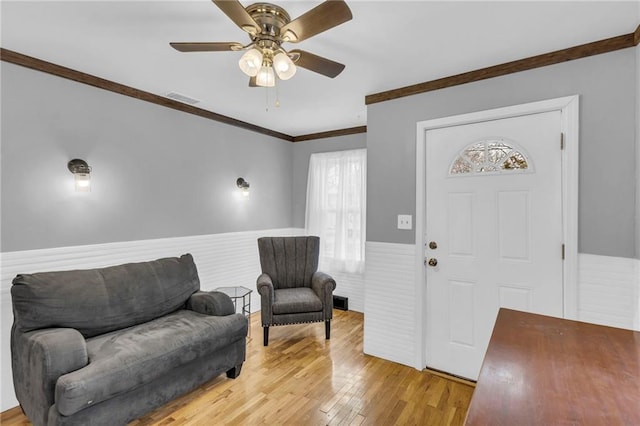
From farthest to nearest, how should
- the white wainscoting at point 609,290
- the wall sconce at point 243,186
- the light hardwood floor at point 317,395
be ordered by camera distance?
the wall sconce at point 243,186
the light hardwood floor at point 317,395
the white wainscoting at point 609,290

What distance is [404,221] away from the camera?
2822mm

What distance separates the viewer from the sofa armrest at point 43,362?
169cm

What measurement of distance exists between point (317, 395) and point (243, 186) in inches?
97.7

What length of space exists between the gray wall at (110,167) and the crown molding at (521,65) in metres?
1.92

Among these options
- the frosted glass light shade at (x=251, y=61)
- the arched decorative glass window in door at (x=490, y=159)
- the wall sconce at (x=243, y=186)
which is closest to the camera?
the frosted glass light shade at (x=251, y=61)

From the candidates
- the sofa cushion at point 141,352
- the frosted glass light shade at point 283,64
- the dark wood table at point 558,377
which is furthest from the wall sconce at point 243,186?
the dark wood table at point 558,377

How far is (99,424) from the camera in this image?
5.75 ft

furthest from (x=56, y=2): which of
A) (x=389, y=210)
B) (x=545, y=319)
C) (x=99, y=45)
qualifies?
(x=545, y=319)

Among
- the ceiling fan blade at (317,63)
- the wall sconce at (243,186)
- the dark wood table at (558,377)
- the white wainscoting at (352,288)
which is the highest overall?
the ceiling fan blade at (317,63)

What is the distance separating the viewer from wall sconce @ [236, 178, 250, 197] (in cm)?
391

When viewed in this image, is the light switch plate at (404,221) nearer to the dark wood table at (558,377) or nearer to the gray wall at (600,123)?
the gray wall at (600,123)

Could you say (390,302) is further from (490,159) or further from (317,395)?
(490,159)

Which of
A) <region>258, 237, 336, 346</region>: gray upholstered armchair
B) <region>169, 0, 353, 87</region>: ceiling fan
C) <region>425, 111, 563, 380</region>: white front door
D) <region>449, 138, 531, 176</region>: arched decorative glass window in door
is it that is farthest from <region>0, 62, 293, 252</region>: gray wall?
<region>449, 138, 531, 176</region>: arched decorative glass window in door

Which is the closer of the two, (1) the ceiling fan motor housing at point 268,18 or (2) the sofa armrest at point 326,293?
(1) the ceiling fan motor housing at point 268,18
